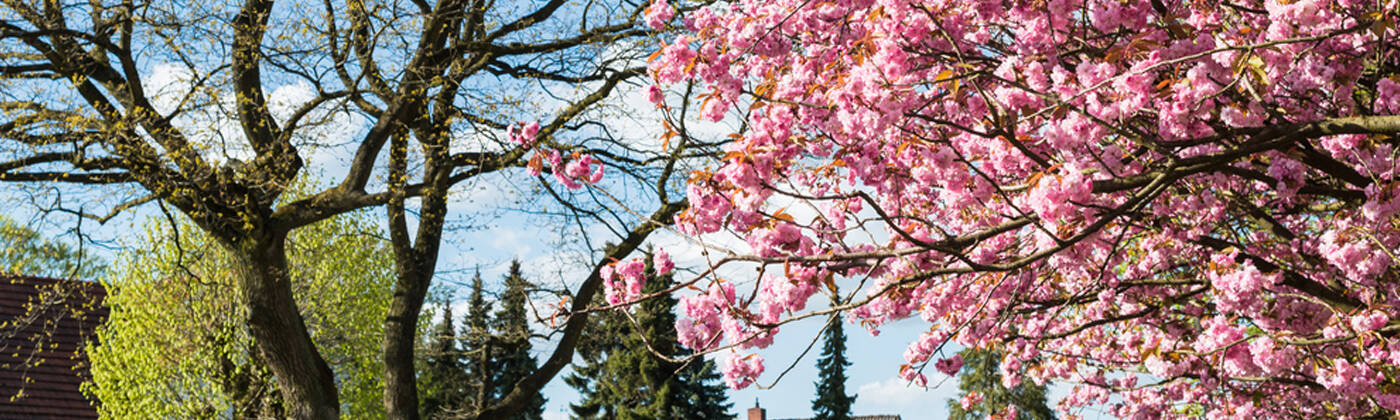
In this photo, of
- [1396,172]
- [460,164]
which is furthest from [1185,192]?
[460,164]

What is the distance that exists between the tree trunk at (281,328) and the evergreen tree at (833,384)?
75.3 feet

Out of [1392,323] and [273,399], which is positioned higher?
[273,399]

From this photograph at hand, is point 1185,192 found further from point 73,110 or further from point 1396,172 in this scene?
point 73,110

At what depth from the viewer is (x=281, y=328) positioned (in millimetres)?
10203

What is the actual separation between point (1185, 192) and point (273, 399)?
11653mm

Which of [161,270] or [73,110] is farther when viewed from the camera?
[161,270]

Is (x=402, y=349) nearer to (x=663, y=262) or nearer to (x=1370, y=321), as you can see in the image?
(x=663, y=262)

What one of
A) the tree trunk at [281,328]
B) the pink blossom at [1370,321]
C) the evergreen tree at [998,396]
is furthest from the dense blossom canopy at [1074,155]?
the evergreen tree at [998,396]

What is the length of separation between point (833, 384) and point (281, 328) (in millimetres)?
24112

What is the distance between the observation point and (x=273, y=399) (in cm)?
1401

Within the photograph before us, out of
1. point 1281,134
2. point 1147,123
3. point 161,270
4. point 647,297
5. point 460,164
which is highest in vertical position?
point 161,270

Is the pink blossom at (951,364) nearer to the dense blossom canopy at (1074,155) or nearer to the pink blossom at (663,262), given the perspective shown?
the dense blossom canopy at (1074,155)

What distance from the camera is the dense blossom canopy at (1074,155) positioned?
391cm

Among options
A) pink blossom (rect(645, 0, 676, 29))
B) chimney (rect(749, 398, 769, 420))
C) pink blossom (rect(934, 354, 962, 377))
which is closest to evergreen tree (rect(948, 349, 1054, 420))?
chimney (rect(749, 398, 769, 420))
